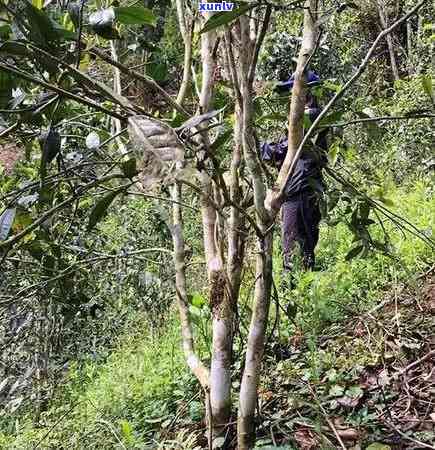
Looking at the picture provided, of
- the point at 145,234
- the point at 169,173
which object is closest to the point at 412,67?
the point at 145,234

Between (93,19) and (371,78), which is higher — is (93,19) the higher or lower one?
the lower one

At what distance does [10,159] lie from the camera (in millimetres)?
7359

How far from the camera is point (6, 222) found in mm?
866

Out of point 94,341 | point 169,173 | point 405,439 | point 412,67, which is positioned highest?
point 412,67

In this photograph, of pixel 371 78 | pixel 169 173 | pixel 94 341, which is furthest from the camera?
pixel 371 78

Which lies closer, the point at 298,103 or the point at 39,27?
the point at 39,27

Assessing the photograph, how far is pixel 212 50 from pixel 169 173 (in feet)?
2.76

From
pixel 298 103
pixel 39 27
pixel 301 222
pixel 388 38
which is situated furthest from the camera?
pixel 388 38

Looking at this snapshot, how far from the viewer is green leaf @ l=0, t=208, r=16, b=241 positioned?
2.77 feet

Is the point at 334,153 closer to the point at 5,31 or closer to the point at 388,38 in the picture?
the point at 5,31

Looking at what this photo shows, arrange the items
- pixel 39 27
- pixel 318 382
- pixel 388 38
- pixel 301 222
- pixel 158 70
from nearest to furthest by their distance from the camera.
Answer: pixel 39 27, pixel 158 70, pixel 318 382, pixel 301 222, pixel 388 38

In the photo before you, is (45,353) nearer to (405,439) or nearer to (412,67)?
(405,439)

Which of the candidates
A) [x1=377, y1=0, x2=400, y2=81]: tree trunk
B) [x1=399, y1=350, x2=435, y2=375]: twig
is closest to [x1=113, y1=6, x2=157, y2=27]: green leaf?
[x1=399, y1=350, x2=435, y2=375]: twig

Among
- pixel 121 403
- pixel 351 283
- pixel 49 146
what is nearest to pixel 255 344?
pixel 49 146
